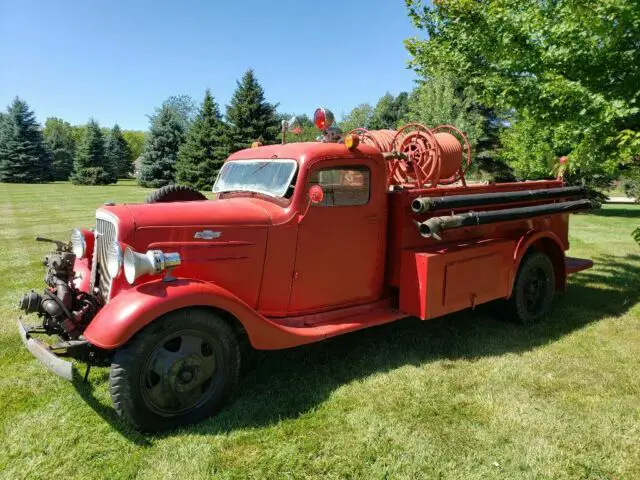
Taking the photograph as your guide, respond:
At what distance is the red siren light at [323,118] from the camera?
4.69 meters

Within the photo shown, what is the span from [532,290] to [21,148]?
45443mm

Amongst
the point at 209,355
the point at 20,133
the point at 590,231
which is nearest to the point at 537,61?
the point at 209,355

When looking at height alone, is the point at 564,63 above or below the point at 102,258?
above

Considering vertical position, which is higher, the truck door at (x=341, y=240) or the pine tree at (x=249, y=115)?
the pine tree at (x=249, y=115)

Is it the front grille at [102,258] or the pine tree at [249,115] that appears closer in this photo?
the front grille at [102,258]

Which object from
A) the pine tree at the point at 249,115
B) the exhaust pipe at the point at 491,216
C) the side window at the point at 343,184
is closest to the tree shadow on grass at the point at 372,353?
the exhaust pipe at the point at 491,216

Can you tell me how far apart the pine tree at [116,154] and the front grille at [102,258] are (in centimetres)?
4142

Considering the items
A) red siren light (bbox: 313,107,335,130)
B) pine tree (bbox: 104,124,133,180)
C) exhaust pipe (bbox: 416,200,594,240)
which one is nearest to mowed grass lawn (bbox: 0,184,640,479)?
exhaust pipe (bbox: 416,200,594,240)

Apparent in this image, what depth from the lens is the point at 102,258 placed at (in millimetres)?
3963

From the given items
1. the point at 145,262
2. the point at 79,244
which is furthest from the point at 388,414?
the point at 79,244

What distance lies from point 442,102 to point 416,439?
65.6ft

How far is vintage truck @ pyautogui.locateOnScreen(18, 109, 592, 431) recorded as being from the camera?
11.2ft

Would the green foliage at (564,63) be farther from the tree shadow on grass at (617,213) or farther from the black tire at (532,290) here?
the tree shadow on grass at (617,213)

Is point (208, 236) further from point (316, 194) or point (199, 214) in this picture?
point (316, 194)
